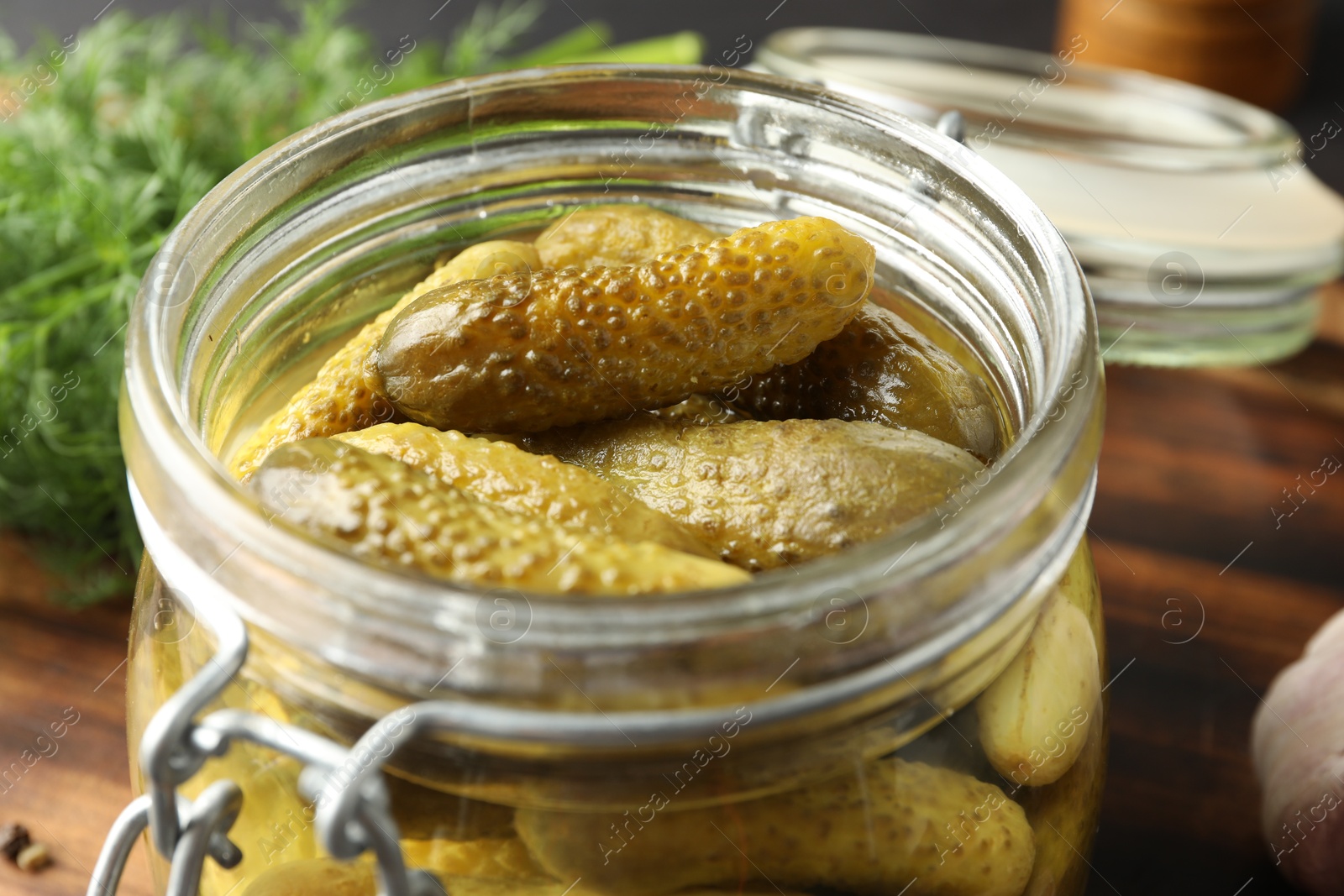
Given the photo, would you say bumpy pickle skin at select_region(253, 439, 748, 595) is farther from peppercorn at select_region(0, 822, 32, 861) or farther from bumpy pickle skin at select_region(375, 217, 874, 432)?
peppercorn at select_region(0, 822, 32, 861)

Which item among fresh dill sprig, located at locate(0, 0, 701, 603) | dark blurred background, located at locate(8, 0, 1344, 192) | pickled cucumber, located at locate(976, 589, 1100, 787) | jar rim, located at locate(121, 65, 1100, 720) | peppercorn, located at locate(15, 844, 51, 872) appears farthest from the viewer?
dark blurred background, located at locate(8, 0, 1344, 192)

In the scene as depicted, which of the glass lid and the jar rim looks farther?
the glass lid

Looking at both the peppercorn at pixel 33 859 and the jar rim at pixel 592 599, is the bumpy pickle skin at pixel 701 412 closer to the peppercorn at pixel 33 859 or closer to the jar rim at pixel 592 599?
the jar rim at pixel 592 599

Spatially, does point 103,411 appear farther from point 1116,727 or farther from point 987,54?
point 987,54

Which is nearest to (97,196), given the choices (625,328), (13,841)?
(13,841)

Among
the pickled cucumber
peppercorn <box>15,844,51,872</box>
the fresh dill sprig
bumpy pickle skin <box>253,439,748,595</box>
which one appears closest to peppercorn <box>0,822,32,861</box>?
peppercorn <box>15,844,51,872</box>

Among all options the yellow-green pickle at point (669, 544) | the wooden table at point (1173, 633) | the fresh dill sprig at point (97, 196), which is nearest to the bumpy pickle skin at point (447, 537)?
the yellow-green pickle at point (669, 544)

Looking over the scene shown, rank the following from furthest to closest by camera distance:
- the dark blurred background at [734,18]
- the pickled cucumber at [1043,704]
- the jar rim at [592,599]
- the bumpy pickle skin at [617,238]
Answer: the dark blurred background at [734,18]
the bumpy pickle skin at [617,238]
the pickled cucumber at [1043,704]
the jar rim at [592,599]
